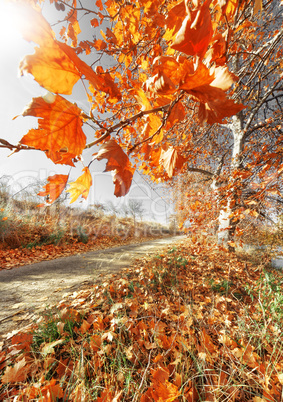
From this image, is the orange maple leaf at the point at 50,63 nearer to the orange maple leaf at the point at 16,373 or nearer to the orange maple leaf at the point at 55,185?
the orange maple leaf at the point at 55,185

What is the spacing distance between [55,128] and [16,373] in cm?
158

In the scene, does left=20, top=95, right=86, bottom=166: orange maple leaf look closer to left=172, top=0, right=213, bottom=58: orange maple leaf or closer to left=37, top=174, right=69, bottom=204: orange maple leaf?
left=37, top=174, right=69, bottom=204: orange maple leaf

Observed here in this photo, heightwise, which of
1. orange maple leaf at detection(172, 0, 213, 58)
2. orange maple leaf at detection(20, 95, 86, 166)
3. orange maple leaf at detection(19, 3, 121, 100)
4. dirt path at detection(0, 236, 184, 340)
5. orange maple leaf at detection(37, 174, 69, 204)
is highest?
orange maple leaf at detection(172, 0, 213, 58)

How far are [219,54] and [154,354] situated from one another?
77.7 inches

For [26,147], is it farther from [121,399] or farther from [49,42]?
[121,399]

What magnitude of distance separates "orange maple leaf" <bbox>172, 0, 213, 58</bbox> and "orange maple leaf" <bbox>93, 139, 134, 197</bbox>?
39 centimetres

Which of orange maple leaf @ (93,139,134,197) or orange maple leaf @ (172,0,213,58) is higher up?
orange maple leaf @ (172,0,213,58)

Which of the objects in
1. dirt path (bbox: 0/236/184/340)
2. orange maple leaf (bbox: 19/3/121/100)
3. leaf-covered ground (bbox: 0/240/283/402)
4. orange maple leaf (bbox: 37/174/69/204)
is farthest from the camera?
dirt path (bbox: 0/236/184/340)

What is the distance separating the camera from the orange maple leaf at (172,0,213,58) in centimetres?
51

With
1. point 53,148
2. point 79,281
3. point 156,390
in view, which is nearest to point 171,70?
point 53,148

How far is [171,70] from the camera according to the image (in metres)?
0.55

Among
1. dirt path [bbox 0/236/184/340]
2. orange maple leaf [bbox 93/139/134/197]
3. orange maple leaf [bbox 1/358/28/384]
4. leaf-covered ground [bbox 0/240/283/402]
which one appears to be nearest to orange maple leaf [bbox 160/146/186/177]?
orange maple leaf [bbox 93/139/134/197]

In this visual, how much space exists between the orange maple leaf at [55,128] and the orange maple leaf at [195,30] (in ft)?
1.38

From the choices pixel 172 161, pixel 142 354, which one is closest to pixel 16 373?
pixel 142 354
